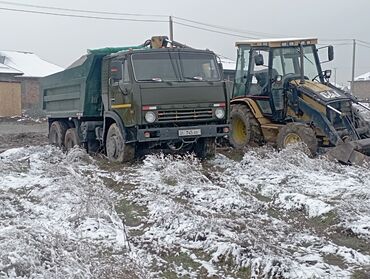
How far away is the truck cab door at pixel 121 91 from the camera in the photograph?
10.4 meters

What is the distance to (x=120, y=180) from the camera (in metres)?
9.12

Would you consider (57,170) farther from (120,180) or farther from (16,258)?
(16,258)

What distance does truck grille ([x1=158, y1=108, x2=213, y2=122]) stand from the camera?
10375 millimetres

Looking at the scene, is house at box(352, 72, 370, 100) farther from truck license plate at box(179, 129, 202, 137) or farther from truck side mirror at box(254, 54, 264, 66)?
truck license plate at box(179, 129, 202, 137)

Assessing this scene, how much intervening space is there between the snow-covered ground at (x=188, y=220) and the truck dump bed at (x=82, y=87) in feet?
8.24

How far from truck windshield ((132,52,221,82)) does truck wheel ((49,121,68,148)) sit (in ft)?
15.3

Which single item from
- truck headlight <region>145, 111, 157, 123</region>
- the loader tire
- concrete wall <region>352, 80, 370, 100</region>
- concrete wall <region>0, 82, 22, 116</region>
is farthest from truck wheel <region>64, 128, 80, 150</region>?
concrete wall <region>352, 80, 370, 100</region>

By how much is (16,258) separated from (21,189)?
4.11 meters

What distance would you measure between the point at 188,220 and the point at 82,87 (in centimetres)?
711

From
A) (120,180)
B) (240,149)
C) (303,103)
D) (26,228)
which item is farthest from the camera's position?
(240,149)

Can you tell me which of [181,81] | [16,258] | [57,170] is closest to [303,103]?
[181,81]

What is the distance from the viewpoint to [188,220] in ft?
19.6

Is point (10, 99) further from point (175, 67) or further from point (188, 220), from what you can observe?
point (188, 220)

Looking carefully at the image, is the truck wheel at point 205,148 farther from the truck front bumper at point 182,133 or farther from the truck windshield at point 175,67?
the truck windshield at point 175,67
